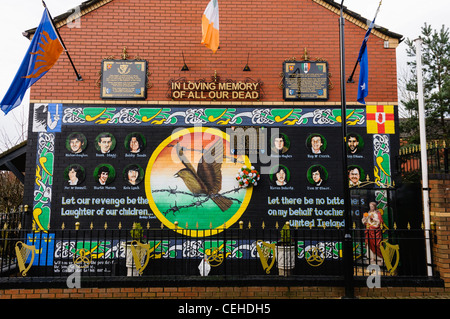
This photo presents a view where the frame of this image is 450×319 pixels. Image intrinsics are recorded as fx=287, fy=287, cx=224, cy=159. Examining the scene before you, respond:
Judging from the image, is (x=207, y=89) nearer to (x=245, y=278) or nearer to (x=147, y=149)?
(x=147, y=149)

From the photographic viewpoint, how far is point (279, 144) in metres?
8.45

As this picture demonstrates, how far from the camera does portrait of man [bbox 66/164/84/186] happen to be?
8.20 m

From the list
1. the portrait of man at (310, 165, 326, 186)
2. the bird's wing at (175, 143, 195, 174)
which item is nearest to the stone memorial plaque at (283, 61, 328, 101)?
the portrait of man at (310, 165, 326, 186)

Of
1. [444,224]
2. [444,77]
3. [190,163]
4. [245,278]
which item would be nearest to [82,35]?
[190,163]

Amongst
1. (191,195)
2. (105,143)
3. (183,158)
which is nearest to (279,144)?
(183,158)

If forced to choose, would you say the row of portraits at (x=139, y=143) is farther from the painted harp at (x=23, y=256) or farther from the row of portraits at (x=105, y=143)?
the painted harp at (x=23, y=256)

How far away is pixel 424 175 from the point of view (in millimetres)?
6434

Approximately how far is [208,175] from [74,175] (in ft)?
12.6

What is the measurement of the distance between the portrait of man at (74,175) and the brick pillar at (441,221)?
8843mm

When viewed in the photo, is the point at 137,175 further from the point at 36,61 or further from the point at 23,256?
the point at 36,61

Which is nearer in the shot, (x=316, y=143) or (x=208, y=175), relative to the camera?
(x=208, y=175)

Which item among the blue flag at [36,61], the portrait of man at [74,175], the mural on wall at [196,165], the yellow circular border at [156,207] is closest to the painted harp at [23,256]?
the mural on wall at [196,165]

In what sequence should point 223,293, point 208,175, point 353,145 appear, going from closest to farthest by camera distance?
point 223,293
point 208,175
point 353,145

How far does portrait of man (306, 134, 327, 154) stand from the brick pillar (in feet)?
9.32
